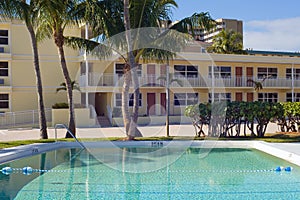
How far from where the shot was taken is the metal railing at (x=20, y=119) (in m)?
24.6

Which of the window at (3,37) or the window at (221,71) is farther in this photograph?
the window at (221,71)

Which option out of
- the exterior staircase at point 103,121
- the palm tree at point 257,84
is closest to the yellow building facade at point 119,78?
the palm tree at point 257,84

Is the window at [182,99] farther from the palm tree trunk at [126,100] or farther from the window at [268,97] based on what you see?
the palm tree trunk at [126,100]

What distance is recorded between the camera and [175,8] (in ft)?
52.6

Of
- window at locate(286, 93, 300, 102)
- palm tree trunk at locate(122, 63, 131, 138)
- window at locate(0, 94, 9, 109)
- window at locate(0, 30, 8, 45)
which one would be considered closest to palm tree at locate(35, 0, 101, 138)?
palm tree trunk at locate(122, 63, 131, 138)

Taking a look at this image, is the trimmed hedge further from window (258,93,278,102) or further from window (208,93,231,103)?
window (258,93,278,102)

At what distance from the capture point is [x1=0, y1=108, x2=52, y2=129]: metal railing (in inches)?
969

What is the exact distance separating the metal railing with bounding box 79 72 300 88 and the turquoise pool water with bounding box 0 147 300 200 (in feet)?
41.2

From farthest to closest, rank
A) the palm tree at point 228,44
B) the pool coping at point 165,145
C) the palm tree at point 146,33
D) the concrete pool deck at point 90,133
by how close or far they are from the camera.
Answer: the palm tree at point 228,44
the concrete pool deck at point 90,133
the palm tree at point 146,33
the pool coping at point 165,145

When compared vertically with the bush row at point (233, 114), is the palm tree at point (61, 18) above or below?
above

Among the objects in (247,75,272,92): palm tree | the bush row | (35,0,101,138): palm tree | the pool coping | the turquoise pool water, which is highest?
(35,0,101,138): palm tree

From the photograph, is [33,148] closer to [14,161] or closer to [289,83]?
[14,161]

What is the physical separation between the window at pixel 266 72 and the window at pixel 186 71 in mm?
6149

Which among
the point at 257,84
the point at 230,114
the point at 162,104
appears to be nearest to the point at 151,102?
the point at 162,104
